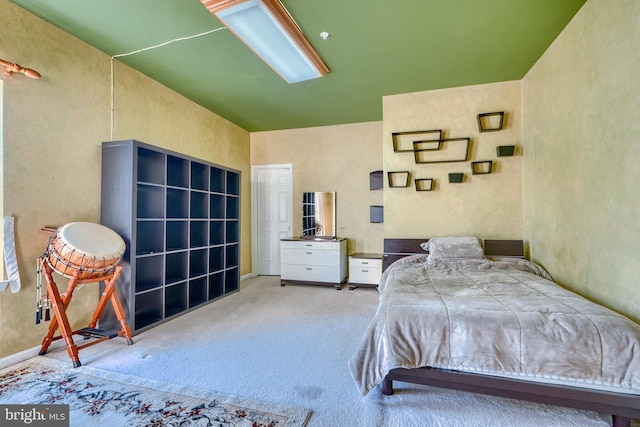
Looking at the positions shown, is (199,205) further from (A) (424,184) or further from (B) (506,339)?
(B) (506,339)

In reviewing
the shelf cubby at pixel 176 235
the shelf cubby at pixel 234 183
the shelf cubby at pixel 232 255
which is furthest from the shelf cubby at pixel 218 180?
the shelf cubby at pixel 232 255

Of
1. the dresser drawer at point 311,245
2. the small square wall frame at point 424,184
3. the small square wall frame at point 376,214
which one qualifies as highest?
the small square wall frame at point 424,184

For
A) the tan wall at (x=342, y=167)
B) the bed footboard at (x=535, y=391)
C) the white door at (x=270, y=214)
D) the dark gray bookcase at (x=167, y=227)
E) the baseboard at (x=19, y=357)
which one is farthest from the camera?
the white door at (x=270, y=214)

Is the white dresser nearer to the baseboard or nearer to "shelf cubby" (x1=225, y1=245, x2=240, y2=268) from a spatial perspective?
"shelf cubby" (x1=225, y1=245, x2=240, y2=268)

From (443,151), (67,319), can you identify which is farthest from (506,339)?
(67,319)

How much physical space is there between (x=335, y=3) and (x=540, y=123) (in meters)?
2.42

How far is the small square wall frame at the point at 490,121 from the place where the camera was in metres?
3.56

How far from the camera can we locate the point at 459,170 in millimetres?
3715

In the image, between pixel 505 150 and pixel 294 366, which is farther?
pixel 505 150

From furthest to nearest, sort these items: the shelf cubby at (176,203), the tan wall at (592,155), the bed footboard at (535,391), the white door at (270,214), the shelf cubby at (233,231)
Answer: the white door at (270,214) < the shelf cubby at (233,231) < the shelf cubby at (176,203) < the tan wall at (592,155) < the bed footboard at (535,391)

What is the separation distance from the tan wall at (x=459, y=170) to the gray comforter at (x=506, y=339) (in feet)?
5.80

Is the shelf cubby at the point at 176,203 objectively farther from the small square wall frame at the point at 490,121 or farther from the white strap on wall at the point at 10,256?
the small square wall frame at the point at 490,121

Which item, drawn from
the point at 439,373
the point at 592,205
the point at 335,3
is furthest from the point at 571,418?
the point at 335,3

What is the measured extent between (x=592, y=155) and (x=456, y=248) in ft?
4.77
